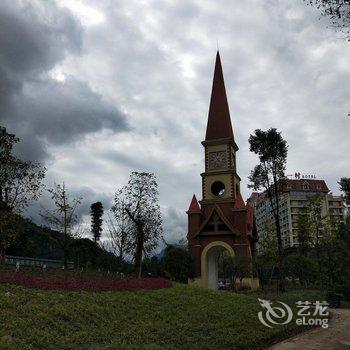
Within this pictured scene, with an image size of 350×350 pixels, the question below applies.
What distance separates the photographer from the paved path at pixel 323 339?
42.0 feet

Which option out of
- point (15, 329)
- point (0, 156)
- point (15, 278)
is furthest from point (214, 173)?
point (15, 329)

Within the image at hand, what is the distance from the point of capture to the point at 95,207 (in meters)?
68.8

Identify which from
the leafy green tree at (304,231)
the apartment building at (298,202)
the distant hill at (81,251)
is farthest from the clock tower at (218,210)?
the apartment building at (298,202)

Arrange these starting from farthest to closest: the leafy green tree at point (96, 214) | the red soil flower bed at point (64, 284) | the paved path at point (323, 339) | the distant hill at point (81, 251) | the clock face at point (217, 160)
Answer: the leafy green tree at point (96, 214), the clock face at point (217, 160), the distant hill at point (81, 251), the red soil flower bed at point (64, 284), the paved path at point (323, 339)

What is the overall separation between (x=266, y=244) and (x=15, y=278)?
103ft

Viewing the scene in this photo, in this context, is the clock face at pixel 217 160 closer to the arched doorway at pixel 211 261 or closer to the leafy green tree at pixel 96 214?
the arched doorway at pixel 211 261

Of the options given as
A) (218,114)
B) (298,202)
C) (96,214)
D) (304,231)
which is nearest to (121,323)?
(218,114)

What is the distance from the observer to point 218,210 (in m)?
39.0

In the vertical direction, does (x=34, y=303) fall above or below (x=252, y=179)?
below

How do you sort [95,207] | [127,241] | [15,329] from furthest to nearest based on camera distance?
[95,207] < [127,241] < [15,329]

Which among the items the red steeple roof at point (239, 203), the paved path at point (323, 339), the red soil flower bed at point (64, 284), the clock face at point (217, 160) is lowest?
the paved path at point (323, 339)

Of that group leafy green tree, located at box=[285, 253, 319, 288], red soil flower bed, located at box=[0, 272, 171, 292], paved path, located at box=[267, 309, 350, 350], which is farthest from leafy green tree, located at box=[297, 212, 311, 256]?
red soil flower bed, located at box=[0, 272, 171, 292]

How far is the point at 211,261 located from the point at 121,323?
28590mm

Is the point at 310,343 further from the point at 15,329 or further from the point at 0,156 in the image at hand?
the point at 0,156
